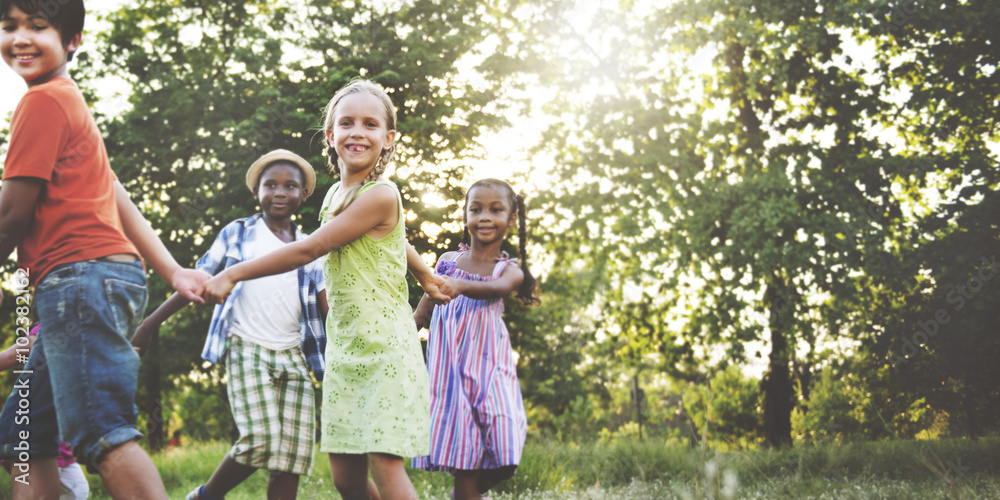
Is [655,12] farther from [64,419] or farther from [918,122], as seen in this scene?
[64,419]

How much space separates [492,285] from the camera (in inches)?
159

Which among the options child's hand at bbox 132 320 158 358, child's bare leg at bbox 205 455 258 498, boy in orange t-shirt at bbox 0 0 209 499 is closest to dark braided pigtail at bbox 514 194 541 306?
child's bare leg at bbox 205 455 258 498

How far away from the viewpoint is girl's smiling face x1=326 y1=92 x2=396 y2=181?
2990 mm

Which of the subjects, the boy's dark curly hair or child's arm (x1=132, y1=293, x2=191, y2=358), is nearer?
the boy's dark curly hair

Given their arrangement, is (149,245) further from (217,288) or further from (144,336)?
(144,336)

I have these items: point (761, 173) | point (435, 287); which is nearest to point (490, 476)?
point (435, 287)

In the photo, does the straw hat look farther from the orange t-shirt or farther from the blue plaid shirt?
the orange t-shirt

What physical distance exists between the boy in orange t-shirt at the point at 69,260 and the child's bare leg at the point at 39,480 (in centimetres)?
24

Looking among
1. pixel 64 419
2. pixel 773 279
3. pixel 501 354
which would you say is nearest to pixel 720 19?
pixel 773 279

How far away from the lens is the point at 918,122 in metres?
11.5

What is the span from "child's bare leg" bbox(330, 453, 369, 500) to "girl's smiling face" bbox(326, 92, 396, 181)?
3.57ft

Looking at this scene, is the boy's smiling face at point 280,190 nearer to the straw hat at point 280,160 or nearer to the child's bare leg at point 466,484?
the straw hat at point 280,160

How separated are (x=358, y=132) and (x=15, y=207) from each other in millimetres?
1194

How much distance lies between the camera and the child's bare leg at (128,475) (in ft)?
7.39
